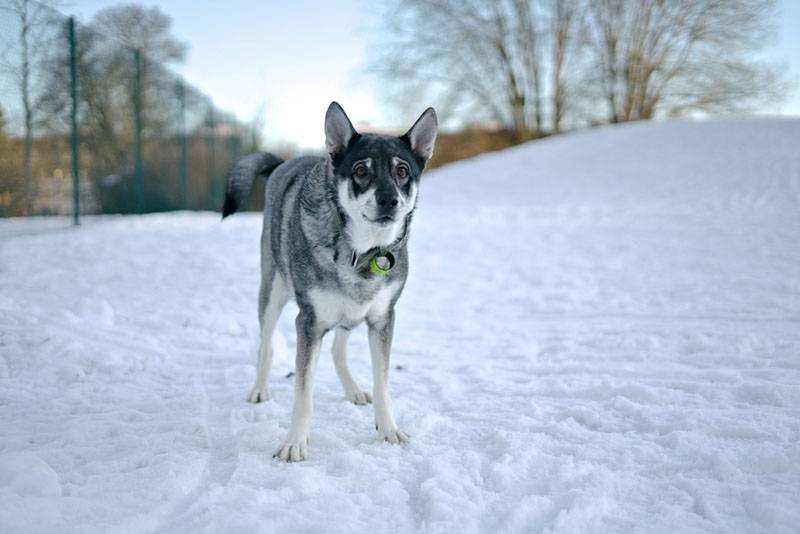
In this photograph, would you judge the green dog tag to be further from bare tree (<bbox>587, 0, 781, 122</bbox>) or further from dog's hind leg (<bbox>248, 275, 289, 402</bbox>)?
bare tree (<bbox>587, 0, 781, 122</bbox>)

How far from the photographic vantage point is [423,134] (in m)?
2.93

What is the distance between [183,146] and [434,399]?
12.2m

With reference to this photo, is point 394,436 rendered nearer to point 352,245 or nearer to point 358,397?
point 358,397

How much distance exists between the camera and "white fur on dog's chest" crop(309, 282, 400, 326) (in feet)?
8.69

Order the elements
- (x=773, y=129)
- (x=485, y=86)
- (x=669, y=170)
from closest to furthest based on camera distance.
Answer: (x=669, y=170) < (x=773, y=129) < (x=485, y=86)

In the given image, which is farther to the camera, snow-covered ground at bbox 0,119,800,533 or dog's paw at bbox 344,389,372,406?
dog's paw at bbox 344,389,372,406

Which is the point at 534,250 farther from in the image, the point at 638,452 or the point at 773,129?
the point at 773,129

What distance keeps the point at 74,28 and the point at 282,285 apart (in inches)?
304

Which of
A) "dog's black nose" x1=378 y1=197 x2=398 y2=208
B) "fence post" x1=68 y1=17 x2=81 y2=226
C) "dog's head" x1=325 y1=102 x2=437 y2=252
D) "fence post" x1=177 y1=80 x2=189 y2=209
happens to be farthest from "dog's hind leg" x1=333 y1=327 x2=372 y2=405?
"fence post" x1=177 y1=80 x2=189 y2=209

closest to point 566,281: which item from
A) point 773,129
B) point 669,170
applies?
point 669,170

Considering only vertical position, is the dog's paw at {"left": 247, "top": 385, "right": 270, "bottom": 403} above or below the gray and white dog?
below

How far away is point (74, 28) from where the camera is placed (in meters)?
8.56

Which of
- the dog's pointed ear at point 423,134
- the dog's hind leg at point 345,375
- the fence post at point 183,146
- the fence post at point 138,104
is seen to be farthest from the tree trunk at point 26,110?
the dog's pointed ear at point 423,134

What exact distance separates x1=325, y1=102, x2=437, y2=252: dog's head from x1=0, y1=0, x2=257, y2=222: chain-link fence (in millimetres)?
6599
